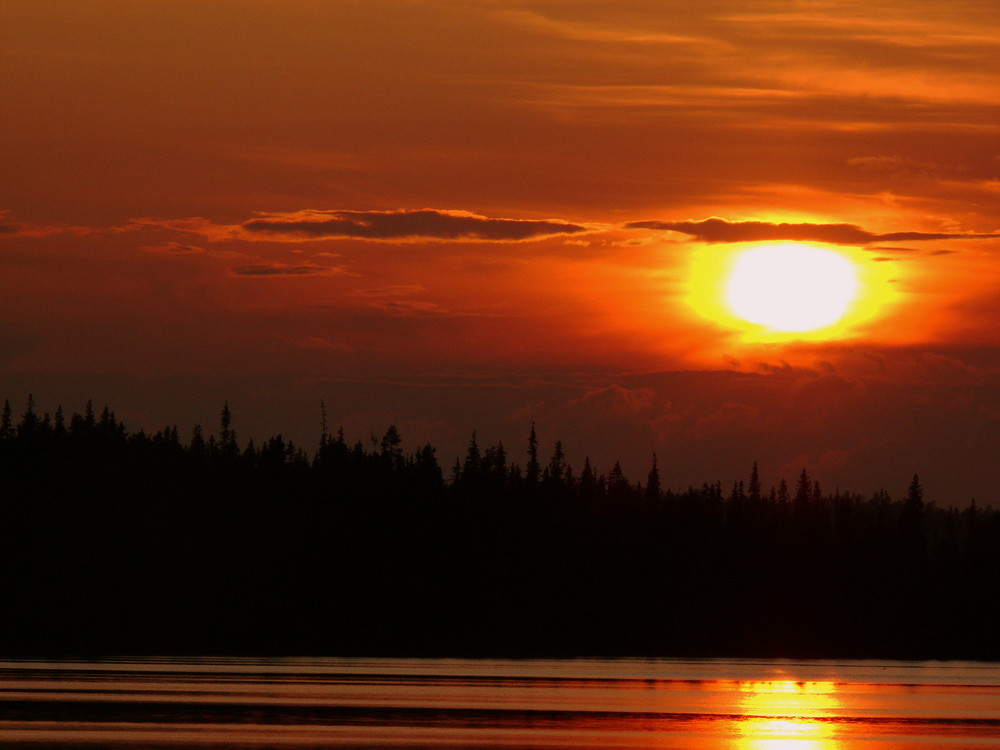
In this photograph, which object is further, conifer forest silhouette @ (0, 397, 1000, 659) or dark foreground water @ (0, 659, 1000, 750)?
conifer forest silhouette @ (0, 397, 1000, 659)

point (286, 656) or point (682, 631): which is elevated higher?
point (682, 631)

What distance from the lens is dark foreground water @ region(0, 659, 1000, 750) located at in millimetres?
72500

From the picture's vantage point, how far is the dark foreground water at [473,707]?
7250cm

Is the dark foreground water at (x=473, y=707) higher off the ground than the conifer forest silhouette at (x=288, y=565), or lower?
lower

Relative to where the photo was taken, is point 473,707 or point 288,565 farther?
point 288,565

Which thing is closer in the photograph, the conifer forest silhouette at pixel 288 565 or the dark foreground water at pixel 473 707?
the dark foreground water at pixel 473 707

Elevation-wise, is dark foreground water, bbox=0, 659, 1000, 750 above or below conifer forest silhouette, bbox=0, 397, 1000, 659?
below

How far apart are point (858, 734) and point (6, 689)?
48054mm

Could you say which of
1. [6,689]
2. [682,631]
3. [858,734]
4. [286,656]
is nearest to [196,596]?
[286,656]

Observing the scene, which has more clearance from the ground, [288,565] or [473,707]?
[288,565]

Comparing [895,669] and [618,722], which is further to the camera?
[895,669]

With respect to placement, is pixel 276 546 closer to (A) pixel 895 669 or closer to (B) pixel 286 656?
(B) pixel 286 656

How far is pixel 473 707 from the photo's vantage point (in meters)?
88.1

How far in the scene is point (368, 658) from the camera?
151500mm
